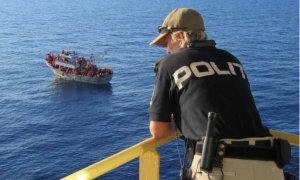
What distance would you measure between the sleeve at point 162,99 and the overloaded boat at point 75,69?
104591mm

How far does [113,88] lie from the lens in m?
108

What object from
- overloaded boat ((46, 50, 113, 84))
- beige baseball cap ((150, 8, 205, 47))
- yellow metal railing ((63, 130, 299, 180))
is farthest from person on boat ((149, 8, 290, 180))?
overloaded boat ((46, 50, 113, 84))

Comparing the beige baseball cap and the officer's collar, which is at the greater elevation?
the beige baseball cap

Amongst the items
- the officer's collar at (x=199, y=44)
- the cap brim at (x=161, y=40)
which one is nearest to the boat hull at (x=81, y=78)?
the cap brim at (x=161, y=40)

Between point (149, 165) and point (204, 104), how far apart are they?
40.1 inches

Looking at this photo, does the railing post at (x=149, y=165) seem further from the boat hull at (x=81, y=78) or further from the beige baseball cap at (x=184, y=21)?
the boat hull at (x=81, y=78)

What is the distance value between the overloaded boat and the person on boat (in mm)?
104510

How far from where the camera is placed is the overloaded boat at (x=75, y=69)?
11050 cm

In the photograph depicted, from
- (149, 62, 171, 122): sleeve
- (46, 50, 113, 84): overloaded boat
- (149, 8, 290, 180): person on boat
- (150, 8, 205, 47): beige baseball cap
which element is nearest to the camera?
(149, 8, 290, 180): person on boat

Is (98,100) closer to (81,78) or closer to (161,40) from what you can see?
(81,78)

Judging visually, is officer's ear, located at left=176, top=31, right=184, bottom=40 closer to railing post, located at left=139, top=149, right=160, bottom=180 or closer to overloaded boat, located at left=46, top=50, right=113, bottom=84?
railing post, located at left=139, top=149, right=160, bottom=180

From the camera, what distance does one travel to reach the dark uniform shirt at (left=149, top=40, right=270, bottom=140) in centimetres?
494

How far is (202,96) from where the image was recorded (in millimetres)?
4977

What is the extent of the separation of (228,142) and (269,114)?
84.6 meters
